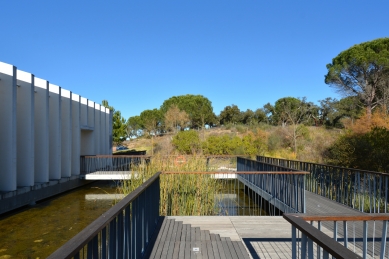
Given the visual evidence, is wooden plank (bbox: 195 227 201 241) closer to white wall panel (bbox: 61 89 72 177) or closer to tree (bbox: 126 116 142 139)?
white wall panel (bbox: 61 89 72 177)

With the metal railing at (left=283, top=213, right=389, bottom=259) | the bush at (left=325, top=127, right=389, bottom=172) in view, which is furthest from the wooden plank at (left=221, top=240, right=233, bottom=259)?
the bush at (left=325, top=127, right=389, bottom=172)

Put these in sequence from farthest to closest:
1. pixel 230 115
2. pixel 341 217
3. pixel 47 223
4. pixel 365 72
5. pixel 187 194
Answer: pixel 230 115 < pixel 365 72 < pixel 47 223 < pixel 187 194 < pixel 341 217

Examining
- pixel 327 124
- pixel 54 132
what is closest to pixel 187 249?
pixel 54 132

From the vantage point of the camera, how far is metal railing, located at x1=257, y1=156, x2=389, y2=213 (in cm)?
520

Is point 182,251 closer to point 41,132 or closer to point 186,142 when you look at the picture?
point 41,132

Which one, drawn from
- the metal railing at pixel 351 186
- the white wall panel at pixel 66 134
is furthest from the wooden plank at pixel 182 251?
the white wall panel at pixel 66 134

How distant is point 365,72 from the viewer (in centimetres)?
1848

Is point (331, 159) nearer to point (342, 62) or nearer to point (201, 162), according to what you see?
point (201, 162)

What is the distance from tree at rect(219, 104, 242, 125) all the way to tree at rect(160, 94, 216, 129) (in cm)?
127

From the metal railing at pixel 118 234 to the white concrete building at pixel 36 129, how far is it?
21.2 feet

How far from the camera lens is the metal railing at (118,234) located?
1.32 m

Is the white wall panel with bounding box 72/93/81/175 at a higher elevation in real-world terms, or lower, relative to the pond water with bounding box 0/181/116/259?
higher

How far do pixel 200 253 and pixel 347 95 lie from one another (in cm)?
Result: 2000

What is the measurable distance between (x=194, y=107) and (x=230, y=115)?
486 centimetres
